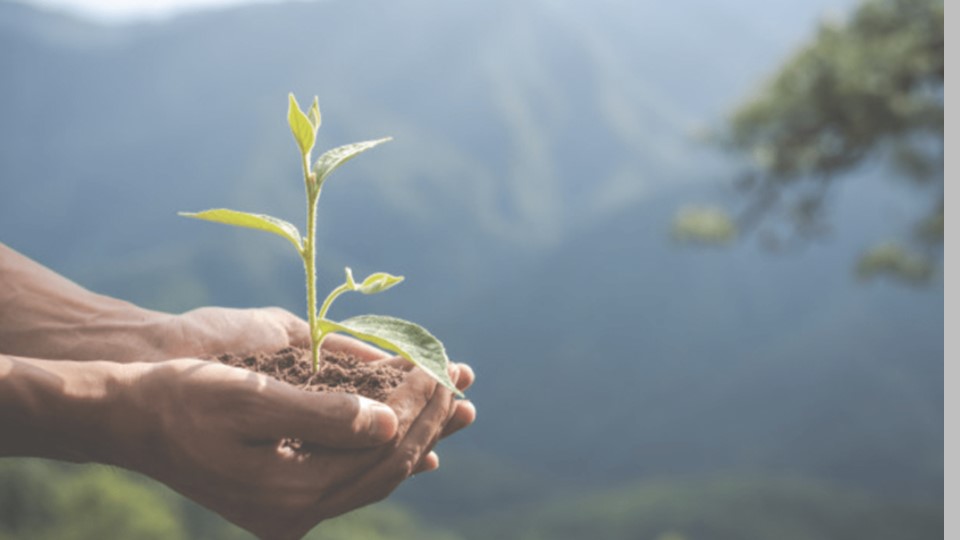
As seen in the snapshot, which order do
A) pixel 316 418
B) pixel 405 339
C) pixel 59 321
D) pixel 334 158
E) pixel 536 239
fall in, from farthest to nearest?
pixel 536 239 < pixel 59 321 < pixel 334 158 < pixel 405 339 < pixel 316 418

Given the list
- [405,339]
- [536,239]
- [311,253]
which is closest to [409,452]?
[405,339]

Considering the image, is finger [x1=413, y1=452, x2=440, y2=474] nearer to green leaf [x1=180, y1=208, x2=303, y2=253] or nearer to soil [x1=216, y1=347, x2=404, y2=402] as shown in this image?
soil [x1=216, y1=347, x2=404, y2=402]

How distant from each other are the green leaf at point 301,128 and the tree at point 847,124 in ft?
19.1

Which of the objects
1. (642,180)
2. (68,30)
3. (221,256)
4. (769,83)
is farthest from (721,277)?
(769,83)

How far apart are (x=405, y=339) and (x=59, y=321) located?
956mm

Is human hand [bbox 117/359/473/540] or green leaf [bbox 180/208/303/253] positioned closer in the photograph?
human hand [bbox 117/359/473/540]

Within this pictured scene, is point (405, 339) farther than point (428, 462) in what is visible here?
No

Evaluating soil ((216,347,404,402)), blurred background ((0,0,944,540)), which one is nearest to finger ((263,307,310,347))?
soil ((216,347,404,402))

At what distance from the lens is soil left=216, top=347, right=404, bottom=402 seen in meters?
1.76

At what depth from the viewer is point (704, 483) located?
53000mm

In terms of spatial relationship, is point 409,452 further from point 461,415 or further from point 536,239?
point 536,239

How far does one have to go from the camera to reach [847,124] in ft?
23.5

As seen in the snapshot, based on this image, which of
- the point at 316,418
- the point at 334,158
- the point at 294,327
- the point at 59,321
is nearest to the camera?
the point at 316,418

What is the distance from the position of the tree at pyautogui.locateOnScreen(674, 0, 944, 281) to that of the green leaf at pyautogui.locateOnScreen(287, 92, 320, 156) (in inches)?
229
